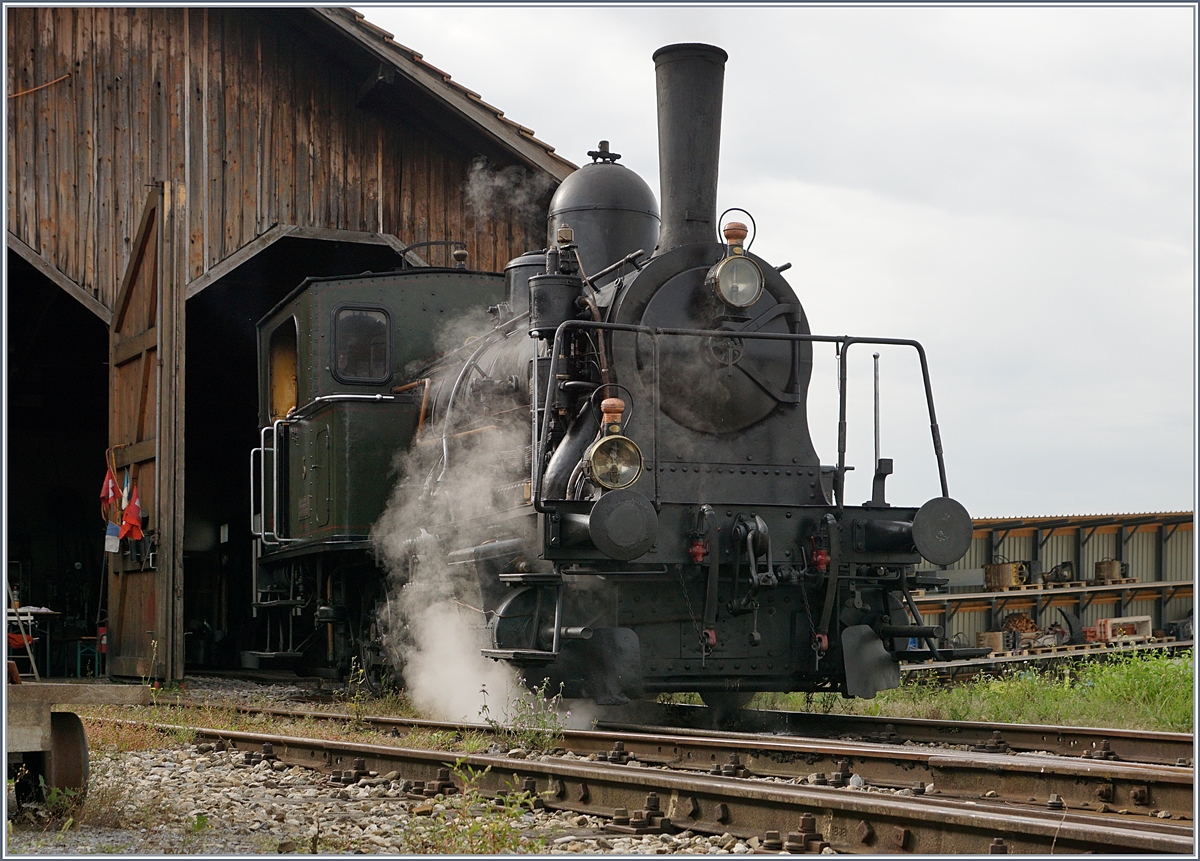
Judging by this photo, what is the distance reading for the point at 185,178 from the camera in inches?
551

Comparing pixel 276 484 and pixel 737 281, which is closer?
pixel 737 281

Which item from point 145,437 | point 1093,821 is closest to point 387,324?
point 145,437

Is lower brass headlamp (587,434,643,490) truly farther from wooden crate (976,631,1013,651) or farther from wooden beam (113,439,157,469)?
wooden crate (976,631,1013,651)

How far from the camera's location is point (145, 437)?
1272 cm

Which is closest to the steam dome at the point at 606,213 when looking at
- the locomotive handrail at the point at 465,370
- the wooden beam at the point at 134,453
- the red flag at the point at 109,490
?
the locomotive handrail at the point at 465,370

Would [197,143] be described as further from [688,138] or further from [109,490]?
[688,138]

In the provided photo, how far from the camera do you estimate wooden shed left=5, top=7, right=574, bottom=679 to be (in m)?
12.4

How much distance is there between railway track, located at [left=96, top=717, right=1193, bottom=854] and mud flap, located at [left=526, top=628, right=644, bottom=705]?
120 cm

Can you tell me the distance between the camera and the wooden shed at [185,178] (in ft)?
40.8

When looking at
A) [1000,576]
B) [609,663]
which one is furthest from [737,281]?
[1000,576]

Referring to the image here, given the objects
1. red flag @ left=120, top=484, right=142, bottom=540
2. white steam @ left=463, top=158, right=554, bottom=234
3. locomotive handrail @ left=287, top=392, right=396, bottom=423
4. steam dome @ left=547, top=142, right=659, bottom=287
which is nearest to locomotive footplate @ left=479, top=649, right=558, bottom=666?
steam dome @ left=547, top=142, right=659, bottom=287

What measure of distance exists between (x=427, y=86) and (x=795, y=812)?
11.1 meters

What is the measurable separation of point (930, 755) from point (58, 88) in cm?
1157

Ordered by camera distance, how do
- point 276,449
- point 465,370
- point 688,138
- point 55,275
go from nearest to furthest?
1. point 688,138
2. point 465,370
3. point 276,449
4. point 55,275
